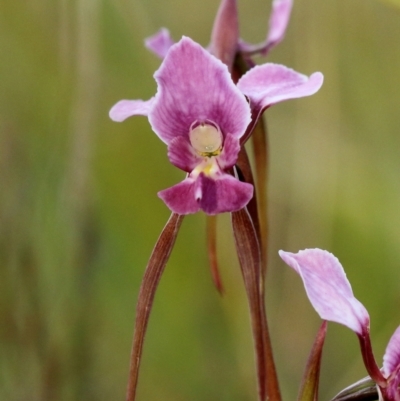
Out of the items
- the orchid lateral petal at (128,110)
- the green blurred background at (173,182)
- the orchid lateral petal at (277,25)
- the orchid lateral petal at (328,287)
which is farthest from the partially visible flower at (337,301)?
the green blurred background at (173,182)

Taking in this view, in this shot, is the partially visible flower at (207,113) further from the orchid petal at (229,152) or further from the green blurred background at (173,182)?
the green blurred background at (173,182)

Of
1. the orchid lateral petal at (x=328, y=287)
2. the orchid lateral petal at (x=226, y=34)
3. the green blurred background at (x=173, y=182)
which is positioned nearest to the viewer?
the orchid lateral petal at (x=328, y=287)

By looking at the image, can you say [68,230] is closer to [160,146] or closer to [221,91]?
[160,146]

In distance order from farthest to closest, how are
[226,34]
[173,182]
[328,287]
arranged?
[173,182], [226,34], [328,287]

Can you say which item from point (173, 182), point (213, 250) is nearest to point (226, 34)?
point (213, 250)

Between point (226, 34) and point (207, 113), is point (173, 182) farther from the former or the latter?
point (207, 113)

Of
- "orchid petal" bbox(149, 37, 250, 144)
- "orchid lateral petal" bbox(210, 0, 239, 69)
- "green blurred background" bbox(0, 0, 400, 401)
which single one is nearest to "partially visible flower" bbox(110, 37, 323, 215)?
"orchid petal" bbox(149, 37, 250, 144)

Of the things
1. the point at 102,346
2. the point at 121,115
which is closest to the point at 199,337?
the point at 102,346

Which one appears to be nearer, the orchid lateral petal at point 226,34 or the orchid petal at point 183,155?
the orchid petal at point 183,155
